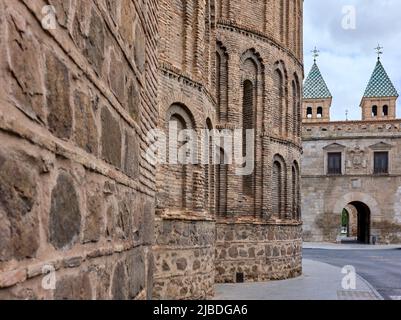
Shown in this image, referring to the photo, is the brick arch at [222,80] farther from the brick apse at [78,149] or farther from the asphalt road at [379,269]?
the brick apse at [78,149]

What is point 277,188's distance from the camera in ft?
61.1

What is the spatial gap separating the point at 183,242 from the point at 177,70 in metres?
3.67

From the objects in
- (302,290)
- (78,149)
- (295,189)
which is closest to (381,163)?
(295,189)

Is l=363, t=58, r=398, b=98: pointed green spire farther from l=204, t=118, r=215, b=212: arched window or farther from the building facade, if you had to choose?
l=204, t=118, r=215, b=212: arched window

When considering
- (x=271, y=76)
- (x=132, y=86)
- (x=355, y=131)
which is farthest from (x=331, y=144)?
(x=132, y=86)

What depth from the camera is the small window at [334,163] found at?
3874 cm

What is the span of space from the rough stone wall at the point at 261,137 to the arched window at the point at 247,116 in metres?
0.03

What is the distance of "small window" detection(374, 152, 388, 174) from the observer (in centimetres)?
3803

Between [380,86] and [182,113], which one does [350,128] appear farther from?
[182,113]

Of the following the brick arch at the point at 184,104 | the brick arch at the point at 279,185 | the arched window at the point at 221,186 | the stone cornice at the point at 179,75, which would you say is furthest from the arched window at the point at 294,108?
the brick arch at the point at 184,104

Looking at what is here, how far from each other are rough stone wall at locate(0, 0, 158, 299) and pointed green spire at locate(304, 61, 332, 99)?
2053 inches

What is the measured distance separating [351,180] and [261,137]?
74.4 feet

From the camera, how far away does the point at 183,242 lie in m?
11.6
